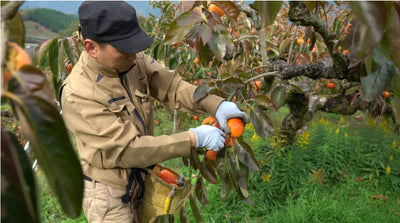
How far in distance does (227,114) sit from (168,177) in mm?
577

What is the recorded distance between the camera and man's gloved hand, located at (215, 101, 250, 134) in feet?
5.08

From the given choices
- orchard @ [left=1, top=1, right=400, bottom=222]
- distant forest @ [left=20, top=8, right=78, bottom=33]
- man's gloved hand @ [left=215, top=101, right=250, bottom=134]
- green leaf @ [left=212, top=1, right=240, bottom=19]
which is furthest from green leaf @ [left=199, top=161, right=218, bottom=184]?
distant forest @ [left=20, top=8, right=78, bottom=33]

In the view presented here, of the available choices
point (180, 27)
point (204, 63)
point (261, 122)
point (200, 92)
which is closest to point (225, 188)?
point (261, 122)

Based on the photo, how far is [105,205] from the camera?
1.72 m

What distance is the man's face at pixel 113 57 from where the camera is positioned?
4.63 feet

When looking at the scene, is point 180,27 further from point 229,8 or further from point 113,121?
point 113,121

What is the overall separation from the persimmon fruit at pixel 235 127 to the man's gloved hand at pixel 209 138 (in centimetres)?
5

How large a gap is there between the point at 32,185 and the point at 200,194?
1.20m

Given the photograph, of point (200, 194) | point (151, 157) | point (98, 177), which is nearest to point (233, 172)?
point (200, 194)

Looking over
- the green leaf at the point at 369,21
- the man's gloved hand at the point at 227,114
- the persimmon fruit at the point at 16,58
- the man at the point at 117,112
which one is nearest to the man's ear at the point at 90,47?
the man at the point at 117,112

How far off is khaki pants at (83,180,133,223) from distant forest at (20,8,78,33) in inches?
894

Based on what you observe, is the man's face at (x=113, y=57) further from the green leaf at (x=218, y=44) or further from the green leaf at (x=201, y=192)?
the green leaf at (x=201, y=192)

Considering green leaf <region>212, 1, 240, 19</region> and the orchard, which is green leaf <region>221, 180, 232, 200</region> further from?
green leaf <region>212, 1, 240, 19</region>

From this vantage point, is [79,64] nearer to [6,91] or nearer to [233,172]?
[233,172]
